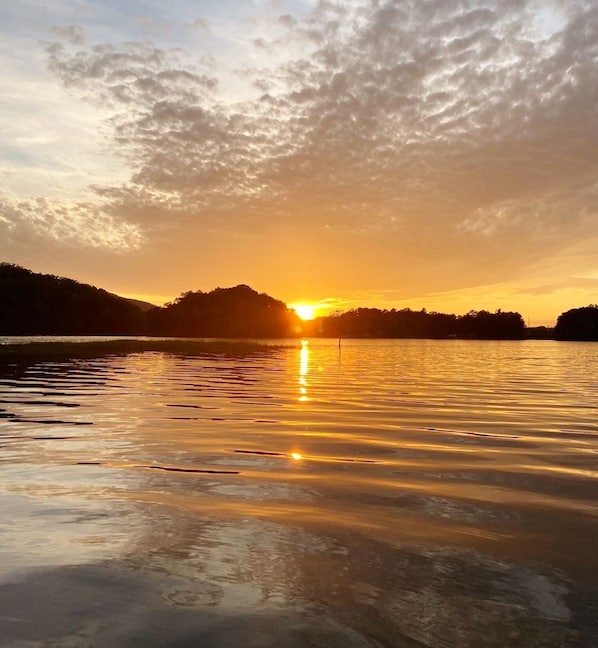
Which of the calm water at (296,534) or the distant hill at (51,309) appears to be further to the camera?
the distant hill at (51,309)

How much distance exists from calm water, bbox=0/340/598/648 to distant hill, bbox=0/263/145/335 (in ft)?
568

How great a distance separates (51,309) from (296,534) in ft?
625

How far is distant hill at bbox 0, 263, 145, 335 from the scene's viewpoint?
170 meters

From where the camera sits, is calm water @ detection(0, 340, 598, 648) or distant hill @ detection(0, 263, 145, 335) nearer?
calm water @ detection(0, 340, 598, 648)

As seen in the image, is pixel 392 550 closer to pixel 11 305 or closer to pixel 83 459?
pixel 83 459

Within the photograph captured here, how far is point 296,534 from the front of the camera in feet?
20.6

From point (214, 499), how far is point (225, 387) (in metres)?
17.1

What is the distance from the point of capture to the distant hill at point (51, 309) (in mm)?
169875

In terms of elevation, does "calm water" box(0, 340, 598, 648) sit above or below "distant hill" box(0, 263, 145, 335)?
below

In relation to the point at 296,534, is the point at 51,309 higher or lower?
higher

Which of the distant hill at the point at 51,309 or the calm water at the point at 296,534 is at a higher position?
the distant hill at the point at 51,309

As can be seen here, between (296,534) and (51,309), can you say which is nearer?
(296,534)

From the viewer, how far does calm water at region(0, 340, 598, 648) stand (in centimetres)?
420

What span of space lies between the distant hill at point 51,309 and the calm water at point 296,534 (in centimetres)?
17323
